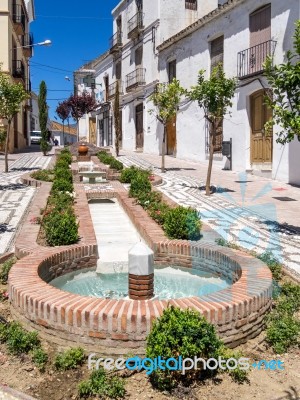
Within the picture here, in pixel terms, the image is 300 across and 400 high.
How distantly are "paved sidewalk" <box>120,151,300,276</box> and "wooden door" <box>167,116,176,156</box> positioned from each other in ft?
19.6

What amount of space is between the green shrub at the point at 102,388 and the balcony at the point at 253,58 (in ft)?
41.9

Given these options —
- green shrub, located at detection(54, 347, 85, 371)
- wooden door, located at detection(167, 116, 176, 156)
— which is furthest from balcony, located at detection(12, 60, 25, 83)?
green shrub, located at detection(54, 347, 85, 371)

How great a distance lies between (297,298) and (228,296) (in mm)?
1150

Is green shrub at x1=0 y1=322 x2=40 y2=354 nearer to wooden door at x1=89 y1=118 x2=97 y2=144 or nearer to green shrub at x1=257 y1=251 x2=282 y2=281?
green shrub at x1=257 y1=251 x2=282 y2=281

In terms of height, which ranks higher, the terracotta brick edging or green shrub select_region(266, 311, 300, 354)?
the terracotta brick edging

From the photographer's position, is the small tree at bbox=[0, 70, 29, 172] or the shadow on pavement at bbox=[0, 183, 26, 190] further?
the small tree at bbox=[0, 70, 29, 172]

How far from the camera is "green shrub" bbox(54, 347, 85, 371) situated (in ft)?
10.2

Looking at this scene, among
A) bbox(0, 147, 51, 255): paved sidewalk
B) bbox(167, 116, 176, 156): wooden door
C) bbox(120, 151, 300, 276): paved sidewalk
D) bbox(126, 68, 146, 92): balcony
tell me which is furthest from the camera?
bbox(126, 68, 146, 92): balcony

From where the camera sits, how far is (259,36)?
14305 mm

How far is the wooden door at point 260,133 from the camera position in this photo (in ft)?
46.8

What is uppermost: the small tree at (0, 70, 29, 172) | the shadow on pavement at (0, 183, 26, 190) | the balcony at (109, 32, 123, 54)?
the balcony at (109, 32, 123, 54)

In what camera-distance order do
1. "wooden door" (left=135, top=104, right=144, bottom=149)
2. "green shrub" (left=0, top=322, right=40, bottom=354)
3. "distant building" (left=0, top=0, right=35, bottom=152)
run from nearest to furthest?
"green shrub" (left=0, top=322, right=40, bottom=354)
"distant building" (left=0, top=0, right=35, bottom=152)
"wooden door" (left=135, top=104, right=144, bottom=149)

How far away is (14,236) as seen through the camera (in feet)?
22.5

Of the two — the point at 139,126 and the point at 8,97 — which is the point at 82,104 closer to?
the point at 139,126
